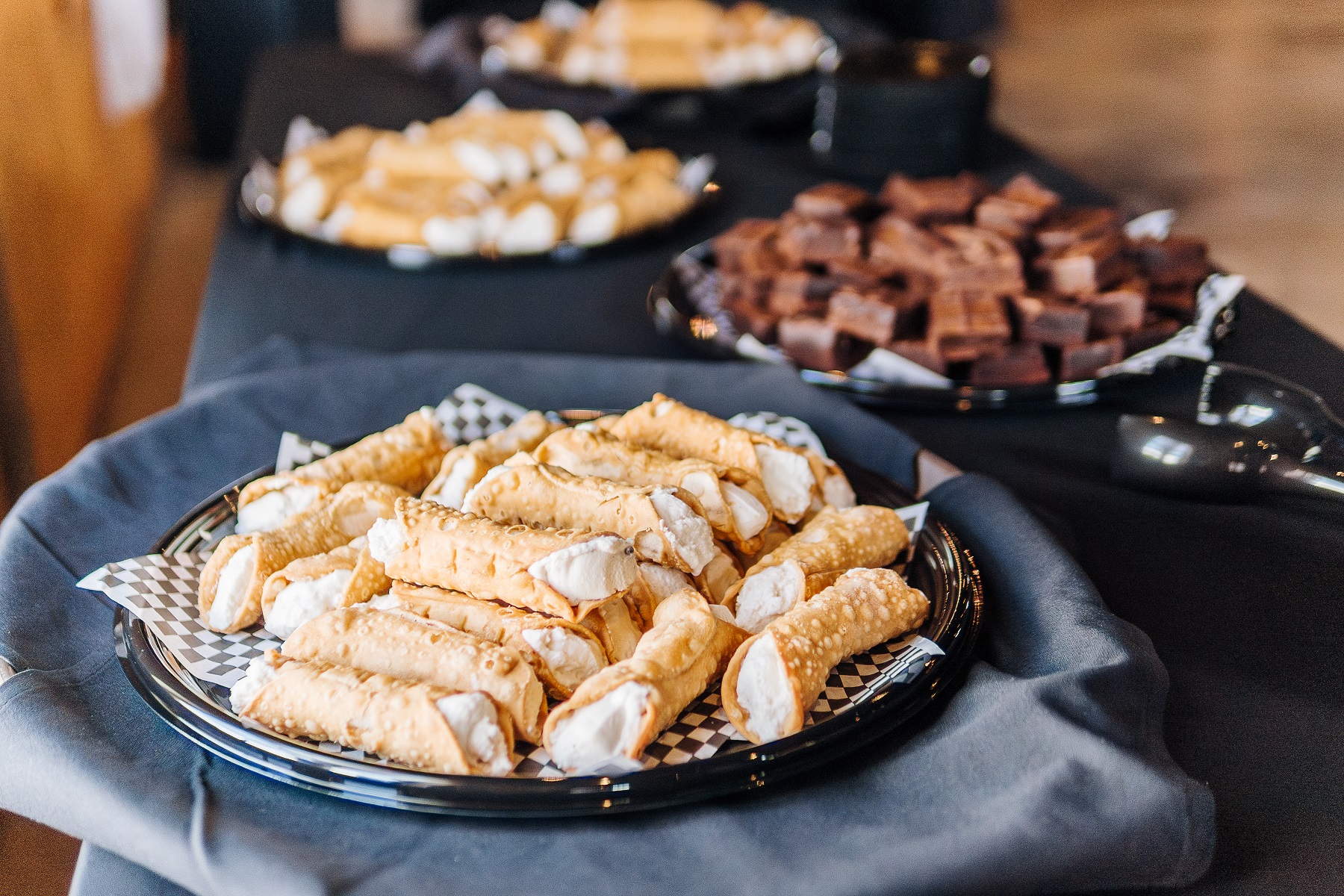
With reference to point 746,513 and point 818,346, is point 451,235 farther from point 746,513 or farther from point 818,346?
point 746,513

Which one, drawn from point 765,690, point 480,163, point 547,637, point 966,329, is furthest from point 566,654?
point 480,163

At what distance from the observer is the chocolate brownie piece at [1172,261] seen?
1.35m

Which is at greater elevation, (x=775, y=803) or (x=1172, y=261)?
(x=1172, y=261)

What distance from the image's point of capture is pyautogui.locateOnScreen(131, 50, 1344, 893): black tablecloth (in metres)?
0.69

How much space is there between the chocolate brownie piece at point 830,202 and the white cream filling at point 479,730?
0.98 m

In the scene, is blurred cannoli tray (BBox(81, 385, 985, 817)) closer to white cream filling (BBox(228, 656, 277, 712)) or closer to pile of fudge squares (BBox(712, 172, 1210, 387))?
white cream filling (BBox(228, 656, 277, 712))

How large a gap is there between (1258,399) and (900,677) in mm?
508

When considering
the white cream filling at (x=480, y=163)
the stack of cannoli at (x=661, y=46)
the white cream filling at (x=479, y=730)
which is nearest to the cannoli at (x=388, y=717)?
the white cream filling at (x=479, y=730)

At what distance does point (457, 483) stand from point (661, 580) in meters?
0.21

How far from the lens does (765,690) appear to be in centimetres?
69

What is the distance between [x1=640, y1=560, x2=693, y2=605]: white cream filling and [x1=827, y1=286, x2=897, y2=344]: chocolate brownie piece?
1.76ft

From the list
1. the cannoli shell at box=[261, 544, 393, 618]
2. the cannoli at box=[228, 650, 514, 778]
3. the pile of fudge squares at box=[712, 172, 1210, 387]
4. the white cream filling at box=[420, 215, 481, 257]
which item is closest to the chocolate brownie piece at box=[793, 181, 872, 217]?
the pile of fudge squares at box=[712, 172, 1210, 387]

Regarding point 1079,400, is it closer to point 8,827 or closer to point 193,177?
point 8,827

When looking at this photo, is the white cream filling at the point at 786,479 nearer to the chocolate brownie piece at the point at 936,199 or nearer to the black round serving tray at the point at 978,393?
the black round serving tray at the point at 978,393
